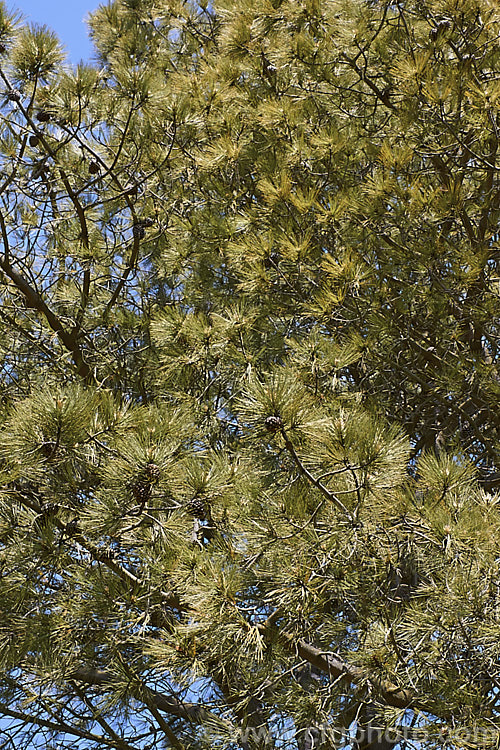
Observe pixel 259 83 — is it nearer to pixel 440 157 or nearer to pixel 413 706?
pixel 440 157

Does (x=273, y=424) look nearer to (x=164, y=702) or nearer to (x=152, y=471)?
(x=152, y=471)

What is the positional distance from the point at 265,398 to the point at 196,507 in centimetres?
44

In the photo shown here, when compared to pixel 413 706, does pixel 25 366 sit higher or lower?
higher

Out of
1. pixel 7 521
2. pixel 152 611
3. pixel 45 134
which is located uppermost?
pixel 45 134

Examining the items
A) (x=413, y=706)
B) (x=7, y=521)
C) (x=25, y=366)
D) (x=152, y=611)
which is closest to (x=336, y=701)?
(x=413, y=706)

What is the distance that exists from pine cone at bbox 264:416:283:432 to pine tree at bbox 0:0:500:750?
13mm

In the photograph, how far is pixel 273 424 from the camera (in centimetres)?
185

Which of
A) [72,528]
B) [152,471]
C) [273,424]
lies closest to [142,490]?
[152,471]

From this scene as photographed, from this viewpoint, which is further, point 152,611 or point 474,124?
point 474,124

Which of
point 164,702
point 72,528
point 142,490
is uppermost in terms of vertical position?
point 72,528

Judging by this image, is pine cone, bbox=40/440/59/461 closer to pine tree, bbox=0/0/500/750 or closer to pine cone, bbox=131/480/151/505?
pine tree, bbox=0/0/500/750

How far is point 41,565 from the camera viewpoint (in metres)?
2.28

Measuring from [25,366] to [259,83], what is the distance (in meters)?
1.74

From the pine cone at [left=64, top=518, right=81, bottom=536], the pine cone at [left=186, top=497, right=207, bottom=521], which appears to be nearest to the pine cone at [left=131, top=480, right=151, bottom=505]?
the pine cone at [left=186, top=497, right=207, bottom=521]
